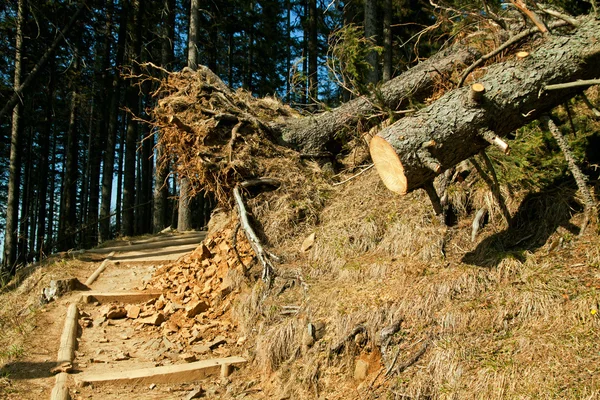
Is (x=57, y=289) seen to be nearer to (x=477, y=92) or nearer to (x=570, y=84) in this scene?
(x=477, y=92)

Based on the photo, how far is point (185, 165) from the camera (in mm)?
7586

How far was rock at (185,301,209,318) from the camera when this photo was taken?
6.06 metres

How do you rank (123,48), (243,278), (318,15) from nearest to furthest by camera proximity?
(243,278), (123,48), (318,15)

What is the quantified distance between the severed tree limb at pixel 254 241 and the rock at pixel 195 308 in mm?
958

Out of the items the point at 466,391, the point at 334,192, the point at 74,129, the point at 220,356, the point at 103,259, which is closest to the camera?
the point at 466,391

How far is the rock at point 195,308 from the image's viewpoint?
606 centimetres

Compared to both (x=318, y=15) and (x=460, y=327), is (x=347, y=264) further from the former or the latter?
(x=318, y=15)

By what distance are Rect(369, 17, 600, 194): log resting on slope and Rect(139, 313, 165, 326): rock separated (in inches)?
146

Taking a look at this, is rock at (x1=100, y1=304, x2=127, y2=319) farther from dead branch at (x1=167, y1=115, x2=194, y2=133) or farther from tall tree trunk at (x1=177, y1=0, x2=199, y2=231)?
tall tree trunk at (x1=177, y1=0, x2=199, y2=231)

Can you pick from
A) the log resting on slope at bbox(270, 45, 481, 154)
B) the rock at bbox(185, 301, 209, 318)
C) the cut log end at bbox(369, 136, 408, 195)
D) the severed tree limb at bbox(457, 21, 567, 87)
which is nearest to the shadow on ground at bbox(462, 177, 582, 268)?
the cut log end at bbox(369, 136, 408, 195)

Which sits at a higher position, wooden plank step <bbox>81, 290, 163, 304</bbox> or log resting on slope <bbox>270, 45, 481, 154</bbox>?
log resting on slope <bbox>270, 45, 481, 154</bbox>

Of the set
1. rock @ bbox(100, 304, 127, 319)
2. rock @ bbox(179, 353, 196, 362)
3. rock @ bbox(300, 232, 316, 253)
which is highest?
rock @ bbox(300, 232, 316, 253)

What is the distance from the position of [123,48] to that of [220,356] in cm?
1228

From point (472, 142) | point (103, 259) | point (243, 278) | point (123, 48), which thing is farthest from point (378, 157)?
point (123, 48)
